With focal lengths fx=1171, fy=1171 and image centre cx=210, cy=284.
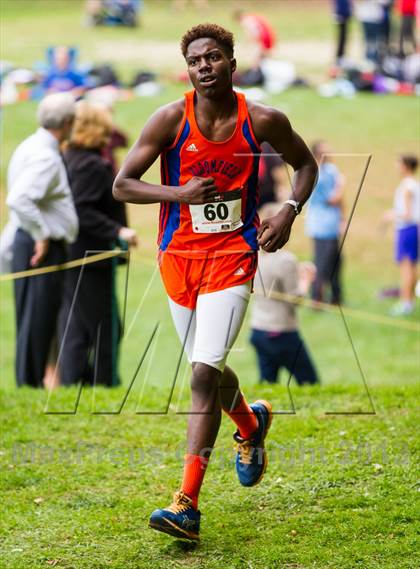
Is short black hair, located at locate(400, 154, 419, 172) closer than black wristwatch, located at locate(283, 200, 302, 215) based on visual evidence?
No

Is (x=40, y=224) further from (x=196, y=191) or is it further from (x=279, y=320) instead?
(x=196, y=191)

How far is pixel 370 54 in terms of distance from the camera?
79.3ft

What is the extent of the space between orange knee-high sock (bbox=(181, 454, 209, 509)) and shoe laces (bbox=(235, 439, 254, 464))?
1.89ft

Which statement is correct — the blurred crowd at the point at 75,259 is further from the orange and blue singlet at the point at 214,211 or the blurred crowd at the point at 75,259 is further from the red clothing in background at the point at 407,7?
the red clothing in background at the point at 407,7

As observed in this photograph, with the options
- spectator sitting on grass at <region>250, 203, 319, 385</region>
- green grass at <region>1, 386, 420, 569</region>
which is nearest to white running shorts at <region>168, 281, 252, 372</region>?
green grass at <region>1, 386, 420, 569</region>

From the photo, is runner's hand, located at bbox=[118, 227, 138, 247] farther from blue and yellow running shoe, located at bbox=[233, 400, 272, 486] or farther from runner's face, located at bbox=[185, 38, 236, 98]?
runner's face, located at bbox=[185, 38, 236, 98]

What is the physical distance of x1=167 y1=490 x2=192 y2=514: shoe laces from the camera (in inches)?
203

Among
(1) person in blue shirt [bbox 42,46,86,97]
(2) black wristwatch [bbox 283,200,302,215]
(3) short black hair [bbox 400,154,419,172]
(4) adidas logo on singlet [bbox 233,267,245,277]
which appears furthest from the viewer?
(1) person in blue shirt [bbox 42,46,86,97]

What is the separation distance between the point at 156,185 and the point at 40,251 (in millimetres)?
3317

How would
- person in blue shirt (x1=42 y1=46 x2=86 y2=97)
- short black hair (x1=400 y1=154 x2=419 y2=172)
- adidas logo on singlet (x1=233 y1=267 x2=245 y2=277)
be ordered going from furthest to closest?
person in blue shirt (x1=42 y1=46 x2=86 y2=97), short black hair (x1=400 y1=154 x2=419 y2=172), adidas logo on singlet (x1=233 y1=267 x2=245 y2=277)

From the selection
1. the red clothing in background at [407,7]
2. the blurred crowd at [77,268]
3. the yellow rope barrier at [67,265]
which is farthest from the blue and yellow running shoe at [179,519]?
the red clothing in background at [407,7]

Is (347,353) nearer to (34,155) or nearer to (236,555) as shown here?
(34,155)

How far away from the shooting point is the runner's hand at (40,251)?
27.4ft

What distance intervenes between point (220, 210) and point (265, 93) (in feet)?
56.6
